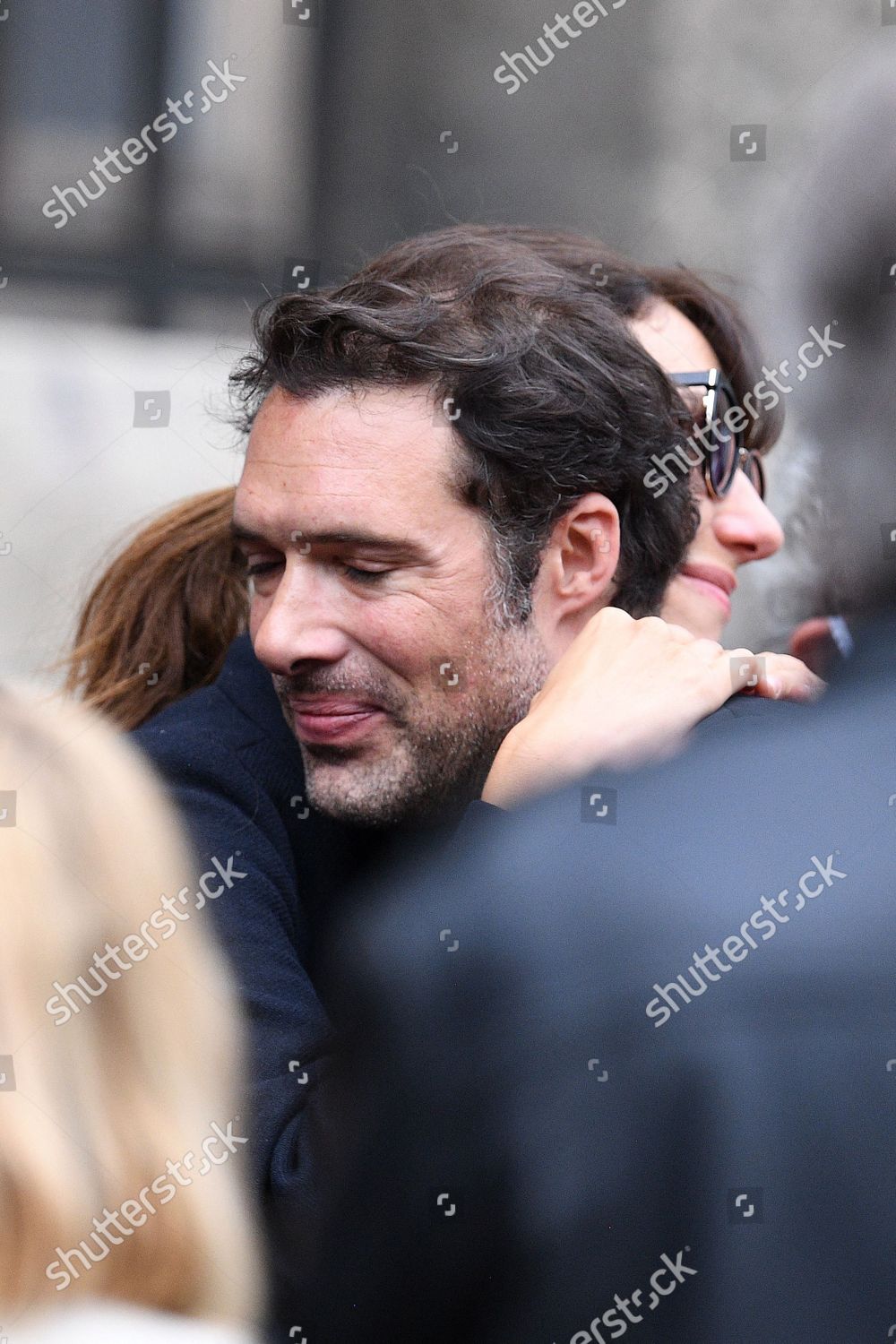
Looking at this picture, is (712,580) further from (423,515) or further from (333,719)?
(333,719)

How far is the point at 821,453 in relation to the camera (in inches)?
63.5

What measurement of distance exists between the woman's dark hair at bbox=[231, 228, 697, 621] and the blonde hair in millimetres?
895

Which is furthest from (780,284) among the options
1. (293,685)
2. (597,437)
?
(293,685)

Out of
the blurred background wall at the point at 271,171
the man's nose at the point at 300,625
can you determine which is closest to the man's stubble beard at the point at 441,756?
the man's nose at the point at 300,625

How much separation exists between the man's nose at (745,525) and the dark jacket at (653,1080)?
1.28 m

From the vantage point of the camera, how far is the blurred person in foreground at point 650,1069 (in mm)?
1208

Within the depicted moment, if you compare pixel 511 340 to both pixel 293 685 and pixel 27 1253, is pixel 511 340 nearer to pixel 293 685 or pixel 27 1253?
pixel 293 685

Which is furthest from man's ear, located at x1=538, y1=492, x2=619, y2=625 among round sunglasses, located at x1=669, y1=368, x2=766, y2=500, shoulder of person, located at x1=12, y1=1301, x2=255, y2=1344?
shoulder of person, located at x1=12, y1=1301, x2=255, y2=1344

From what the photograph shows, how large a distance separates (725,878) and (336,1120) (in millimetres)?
450

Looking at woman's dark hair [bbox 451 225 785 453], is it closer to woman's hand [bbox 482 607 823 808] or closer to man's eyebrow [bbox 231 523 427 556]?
man's eyebrow [bbox 231 523 427 556]

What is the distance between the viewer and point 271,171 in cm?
354

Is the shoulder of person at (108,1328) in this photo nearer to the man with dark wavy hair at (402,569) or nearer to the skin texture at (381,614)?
the man with dark wavy hair at (402,569)

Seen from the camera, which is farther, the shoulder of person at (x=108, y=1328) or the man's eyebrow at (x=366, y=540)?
the man's eyebrow at (x=366, y=540)

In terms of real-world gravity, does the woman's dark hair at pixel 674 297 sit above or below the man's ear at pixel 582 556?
above
